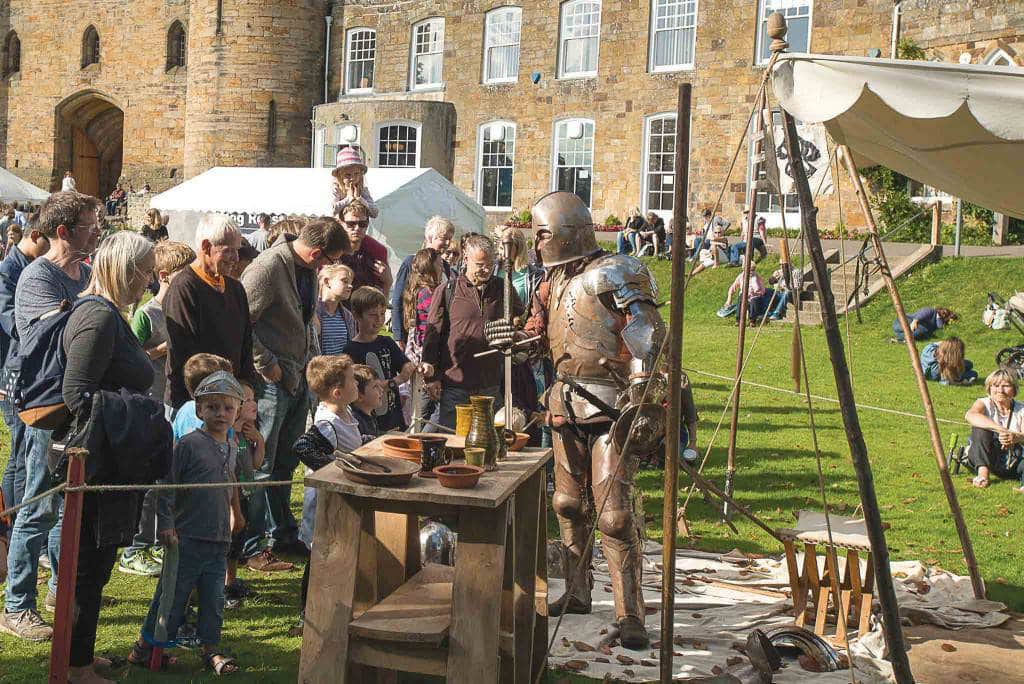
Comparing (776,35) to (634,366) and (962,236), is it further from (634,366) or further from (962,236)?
(962,236)

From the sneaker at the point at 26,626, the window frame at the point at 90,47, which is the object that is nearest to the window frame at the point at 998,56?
the sneaker at the point at 26,626

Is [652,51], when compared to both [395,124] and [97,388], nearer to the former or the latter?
[395,124]

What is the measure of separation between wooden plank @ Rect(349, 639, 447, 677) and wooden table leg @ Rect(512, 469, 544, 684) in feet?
2.06

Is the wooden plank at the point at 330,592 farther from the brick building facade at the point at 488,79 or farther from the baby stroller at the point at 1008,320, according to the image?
the brick building facade at the point at 488,79

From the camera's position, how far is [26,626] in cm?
→ 487

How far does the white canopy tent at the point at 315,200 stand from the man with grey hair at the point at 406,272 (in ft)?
26.7

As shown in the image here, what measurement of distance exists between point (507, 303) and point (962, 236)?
17734mm

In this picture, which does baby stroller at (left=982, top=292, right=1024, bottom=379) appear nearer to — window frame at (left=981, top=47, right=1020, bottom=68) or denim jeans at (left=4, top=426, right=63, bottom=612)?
window frame at (left=981, top=47, right=1020, bottom=68)

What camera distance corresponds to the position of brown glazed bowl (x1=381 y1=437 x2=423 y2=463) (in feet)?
14.7

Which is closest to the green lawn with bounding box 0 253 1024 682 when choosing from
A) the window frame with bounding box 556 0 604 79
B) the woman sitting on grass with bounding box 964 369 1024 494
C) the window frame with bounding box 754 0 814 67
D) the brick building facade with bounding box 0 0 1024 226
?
the woman sitting on grass with bounding box 964 369 1024 494

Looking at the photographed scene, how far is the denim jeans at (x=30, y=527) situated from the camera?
483 cm

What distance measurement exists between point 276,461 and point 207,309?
1.26 meters

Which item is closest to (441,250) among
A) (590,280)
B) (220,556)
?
(590,280)

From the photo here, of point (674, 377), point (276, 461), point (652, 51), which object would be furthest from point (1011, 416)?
point (652, 51)
